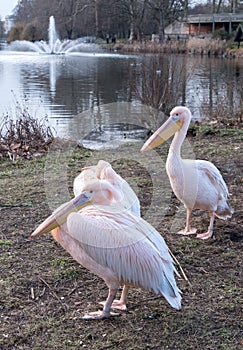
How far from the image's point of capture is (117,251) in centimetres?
233

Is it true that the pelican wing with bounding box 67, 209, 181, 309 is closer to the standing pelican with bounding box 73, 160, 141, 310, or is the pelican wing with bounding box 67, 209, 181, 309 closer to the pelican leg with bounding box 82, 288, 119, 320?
the pelican leg with bounding box 82, 288, 119, 320

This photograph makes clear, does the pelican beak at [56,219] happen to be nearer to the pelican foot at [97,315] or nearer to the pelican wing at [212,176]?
the pelican foot at [97,315]

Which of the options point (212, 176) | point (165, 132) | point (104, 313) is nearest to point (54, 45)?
point (165, 132)

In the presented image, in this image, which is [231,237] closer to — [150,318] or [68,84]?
[150,318]

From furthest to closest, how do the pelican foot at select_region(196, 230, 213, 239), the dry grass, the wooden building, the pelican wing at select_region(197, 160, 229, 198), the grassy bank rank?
the wooden building, the grassy bank, the dry grass, the pelican wing at select_region(197, 160, 229, 198), the pelican foot at select_region(196, 230, 213, 239)

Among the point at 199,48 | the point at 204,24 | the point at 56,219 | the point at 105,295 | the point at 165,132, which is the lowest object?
the point at 105,295

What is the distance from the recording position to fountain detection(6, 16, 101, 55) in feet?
95.2

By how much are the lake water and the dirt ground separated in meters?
4.05

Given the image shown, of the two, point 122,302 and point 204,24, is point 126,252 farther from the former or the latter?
point 204,24

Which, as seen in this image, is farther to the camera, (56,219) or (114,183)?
(114,183)

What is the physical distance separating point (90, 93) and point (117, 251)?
10130 mm

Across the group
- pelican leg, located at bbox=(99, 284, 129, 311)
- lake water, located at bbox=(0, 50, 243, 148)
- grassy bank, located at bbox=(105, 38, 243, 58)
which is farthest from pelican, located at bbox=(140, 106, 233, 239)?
grassy bank, located at bbox=(105, 38, 243, 58)

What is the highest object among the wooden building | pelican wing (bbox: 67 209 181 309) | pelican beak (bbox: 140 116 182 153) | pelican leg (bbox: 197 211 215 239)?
the wooden building

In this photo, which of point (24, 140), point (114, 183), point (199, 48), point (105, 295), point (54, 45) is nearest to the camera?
point (105, 295)
